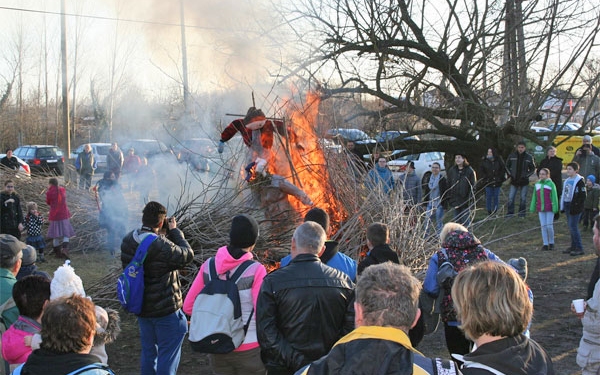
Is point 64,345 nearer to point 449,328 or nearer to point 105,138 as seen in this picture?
point 449,328

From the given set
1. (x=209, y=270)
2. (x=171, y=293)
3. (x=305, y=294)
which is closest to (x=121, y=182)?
(x=171, y=293)

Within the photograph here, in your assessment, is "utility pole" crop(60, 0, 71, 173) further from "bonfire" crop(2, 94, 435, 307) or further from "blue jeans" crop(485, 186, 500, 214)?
"blue jeans" crop(485, 186, 500, 214)

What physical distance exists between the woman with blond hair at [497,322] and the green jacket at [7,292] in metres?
2.80

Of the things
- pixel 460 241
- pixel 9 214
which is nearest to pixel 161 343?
pixel 460 241

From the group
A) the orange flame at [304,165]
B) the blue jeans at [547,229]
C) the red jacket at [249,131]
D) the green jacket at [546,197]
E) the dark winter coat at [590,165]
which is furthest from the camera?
the dark winter coat at [590,165]

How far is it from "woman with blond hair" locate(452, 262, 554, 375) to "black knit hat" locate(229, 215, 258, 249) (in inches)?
63.5

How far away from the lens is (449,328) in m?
4.48

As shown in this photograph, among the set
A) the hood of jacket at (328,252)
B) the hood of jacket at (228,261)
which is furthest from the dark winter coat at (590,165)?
the hood of jacket at (228,261)

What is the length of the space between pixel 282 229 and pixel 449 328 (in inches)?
117

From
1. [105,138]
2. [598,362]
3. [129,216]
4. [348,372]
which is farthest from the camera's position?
[105,138]

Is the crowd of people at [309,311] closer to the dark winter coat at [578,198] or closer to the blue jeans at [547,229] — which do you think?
the dark winter coat at [578,198]

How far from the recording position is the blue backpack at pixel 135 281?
438 cm

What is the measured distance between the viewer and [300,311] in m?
3.20

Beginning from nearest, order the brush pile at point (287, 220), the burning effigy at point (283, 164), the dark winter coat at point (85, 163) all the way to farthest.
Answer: the brush pile at point (287, 220), the burning effigy at point (283, 164), the dark winter coat at point (85, 163)
